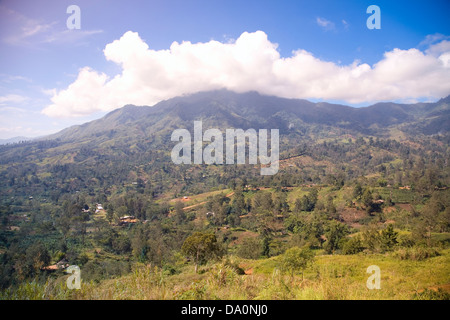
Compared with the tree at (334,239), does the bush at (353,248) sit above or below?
above

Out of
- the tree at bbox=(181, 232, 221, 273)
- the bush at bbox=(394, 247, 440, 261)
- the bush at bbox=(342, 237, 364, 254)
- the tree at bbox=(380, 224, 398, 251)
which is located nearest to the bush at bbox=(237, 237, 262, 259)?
the bush at bbox=(342, 237, 364, 254)

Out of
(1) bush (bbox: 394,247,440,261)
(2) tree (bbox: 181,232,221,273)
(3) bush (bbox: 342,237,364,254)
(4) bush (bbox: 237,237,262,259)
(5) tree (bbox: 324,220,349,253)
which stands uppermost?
(1) bush (bbox: 394,247,440,261)

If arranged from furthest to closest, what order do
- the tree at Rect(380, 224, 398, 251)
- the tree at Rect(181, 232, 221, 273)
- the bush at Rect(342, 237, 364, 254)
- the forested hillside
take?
the bush at Rect(342, 237, 364, 254), the tree at Rect(380, 224, 398, 251), the tree at Rect(181, 232, 221, 273), the forested hillside

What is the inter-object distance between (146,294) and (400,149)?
548ft

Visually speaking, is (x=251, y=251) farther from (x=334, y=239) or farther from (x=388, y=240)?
(x=388, y=240)

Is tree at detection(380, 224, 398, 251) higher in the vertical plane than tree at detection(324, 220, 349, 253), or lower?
higher

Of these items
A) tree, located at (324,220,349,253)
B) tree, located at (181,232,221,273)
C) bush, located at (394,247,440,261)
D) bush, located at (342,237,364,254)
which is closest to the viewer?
bush, located at (394,247,440,261)

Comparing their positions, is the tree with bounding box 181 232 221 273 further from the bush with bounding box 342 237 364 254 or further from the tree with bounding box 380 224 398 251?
the tree with bounding box 380 224 398 251

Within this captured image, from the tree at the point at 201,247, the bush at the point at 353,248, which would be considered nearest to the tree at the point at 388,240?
the bush at the point at 353,248

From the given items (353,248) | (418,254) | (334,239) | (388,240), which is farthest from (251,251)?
(418,254)

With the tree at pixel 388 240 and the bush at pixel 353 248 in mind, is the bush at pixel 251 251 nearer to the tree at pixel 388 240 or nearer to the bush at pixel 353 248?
the bush at pixel 353 248

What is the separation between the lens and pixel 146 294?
450cm

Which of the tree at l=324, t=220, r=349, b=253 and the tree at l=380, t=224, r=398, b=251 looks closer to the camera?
the tree at l=380, t=224, r=398, b=251
